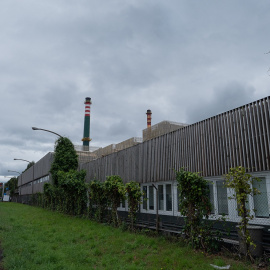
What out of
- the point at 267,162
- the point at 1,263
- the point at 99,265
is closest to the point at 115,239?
the point at 99,265

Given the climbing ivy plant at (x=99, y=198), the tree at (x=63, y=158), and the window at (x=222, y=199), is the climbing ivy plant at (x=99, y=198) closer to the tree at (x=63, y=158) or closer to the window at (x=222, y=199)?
the window at (x=222, y=199)

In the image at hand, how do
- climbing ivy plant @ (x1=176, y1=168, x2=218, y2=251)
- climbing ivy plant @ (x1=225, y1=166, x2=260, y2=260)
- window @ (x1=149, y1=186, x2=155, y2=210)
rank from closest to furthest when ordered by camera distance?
climbing ivy plant @ (x1=225, y1=166, x2=260, y2=260) < climbing ivy plant @ (x1=176, y1=168, x2=218, y2=251) < window @ (x1=149, y1=186, x2=155, y2=210)

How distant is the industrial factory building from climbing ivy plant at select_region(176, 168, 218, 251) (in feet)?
1.68

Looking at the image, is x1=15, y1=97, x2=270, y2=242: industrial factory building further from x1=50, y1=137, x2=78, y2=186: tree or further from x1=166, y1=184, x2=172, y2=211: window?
x1=50, y1=137, x2=78, y2=186: tree

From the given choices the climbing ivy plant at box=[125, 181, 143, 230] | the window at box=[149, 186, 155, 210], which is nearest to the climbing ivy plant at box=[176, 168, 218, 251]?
the climbing ivy plant at box=[125, 181, 143, 230]

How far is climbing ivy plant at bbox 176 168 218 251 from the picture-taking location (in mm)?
7356

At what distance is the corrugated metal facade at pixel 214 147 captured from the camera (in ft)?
24.9

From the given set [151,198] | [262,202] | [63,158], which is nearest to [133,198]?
[151,198]

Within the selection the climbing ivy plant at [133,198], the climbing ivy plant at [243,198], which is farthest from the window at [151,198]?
the climbing ivy plant at [243,198]

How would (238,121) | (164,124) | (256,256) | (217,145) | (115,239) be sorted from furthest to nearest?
(164,124) < (115,239) < (217,145) < (238,121) < (256,256)

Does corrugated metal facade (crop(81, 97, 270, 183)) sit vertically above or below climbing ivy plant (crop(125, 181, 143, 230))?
above

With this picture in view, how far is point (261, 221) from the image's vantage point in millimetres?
7316

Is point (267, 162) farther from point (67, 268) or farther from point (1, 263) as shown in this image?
point (1, 263)

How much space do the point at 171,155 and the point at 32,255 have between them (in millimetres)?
6205
